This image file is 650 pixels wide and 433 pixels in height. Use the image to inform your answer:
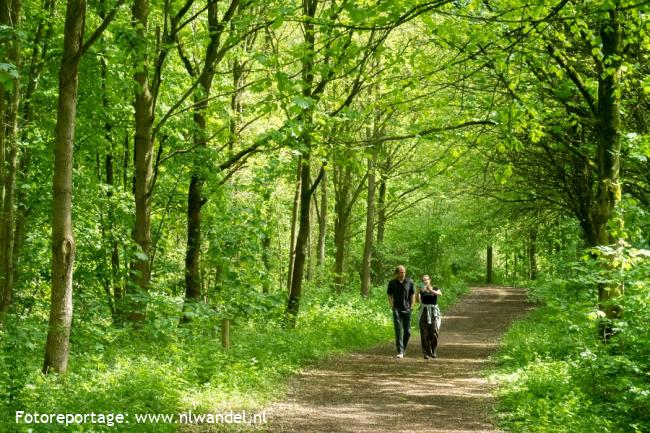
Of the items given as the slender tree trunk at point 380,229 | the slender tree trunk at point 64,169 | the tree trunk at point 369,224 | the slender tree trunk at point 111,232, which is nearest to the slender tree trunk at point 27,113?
the slender tree trunk at point 111,232

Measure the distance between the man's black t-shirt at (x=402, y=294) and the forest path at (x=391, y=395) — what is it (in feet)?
3.80

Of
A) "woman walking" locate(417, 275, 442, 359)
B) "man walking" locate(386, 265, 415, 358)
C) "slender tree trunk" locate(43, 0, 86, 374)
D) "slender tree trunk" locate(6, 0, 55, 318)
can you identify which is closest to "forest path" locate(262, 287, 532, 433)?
"woman walking" locate(417, 275, 442, 359)

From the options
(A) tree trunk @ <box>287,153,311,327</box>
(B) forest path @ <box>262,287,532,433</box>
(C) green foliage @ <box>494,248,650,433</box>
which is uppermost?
(A) tree trunk @ <box>287,153,311,327</box>

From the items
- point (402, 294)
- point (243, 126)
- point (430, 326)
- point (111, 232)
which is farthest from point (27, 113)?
point (430, 326)

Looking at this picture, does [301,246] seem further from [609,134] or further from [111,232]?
[609,134]

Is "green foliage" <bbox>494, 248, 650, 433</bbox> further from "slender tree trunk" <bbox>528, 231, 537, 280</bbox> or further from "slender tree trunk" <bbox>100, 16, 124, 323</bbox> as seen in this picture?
"slender tree trunk" <bbox>528, 231, 537, 280</bbox>

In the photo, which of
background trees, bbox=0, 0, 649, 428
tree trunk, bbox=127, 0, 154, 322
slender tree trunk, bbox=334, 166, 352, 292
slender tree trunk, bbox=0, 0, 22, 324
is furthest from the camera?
slender tree trunk, bbox=334, 166, 352, 292

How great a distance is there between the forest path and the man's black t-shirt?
116cm

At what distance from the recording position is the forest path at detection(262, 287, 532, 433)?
25.4 feet

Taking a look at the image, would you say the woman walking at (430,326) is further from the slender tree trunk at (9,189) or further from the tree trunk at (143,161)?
the slender tree trunk at (9,189)

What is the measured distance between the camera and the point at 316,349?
12906 mm

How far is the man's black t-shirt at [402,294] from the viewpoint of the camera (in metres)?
13.8

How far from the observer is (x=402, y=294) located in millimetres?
13828

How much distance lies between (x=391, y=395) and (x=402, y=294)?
4.42 metres
